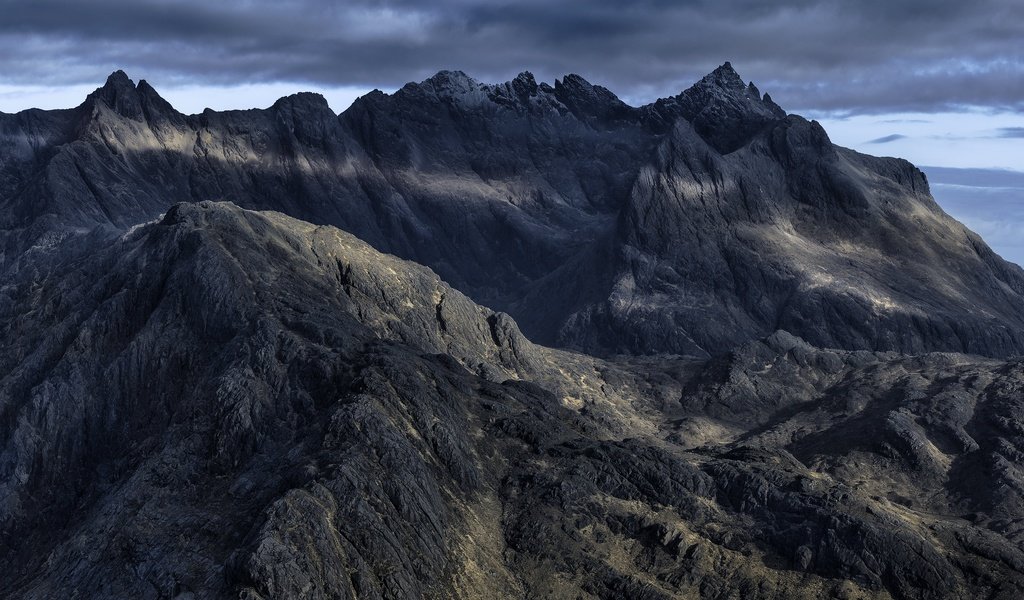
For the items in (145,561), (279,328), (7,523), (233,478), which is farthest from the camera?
(279,328)

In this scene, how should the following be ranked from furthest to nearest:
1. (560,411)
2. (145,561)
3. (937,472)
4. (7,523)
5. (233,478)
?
(937,472) → (560,411) → (7,523) → (233,478) → (145,561)

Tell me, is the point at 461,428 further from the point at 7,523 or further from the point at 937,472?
the point at 937,472

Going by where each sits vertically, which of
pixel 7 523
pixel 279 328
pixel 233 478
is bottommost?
pixel 7 523

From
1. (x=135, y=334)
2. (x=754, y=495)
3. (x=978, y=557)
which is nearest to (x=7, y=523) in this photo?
(x=135, y=334)

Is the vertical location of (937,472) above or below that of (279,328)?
below

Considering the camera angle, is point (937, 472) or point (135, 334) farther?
point (937, 472)

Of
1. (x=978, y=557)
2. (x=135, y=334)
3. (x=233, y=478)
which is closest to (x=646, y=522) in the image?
(x=978, y=557)

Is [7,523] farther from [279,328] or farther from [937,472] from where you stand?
[937,472]
